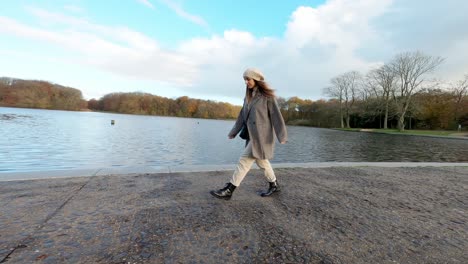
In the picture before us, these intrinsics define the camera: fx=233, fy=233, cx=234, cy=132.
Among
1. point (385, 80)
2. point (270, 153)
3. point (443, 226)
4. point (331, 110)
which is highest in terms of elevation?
point (385, 80)

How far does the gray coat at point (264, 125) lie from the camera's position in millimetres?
3301

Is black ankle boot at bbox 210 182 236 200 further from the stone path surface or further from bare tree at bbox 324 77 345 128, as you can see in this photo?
bare tree at bbox 324 77 345 128

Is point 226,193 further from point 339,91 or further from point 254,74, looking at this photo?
point 339,91

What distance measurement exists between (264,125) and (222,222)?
56.8 inches

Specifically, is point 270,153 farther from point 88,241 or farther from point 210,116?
point 210,116

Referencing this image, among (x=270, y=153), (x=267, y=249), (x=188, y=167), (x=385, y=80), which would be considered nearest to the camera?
(x=267, y=249)

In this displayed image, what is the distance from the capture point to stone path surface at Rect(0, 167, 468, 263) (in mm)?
1983

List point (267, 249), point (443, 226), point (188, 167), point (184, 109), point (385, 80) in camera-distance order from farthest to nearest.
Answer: point (184, 109) → point (385, 80) → point (188, 167) → point (443, 226) → point (267, 249)

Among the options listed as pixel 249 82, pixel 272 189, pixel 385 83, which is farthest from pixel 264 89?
pixel 385 83

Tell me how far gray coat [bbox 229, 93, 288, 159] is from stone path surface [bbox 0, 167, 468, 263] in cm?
76

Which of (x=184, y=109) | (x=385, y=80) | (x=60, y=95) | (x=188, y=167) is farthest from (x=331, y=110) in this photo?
(x=60, y=95)

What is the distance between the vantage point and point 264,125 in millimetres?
3342

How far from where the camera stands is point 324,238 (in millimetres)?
2322

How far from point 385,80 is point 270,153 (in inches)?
1887
